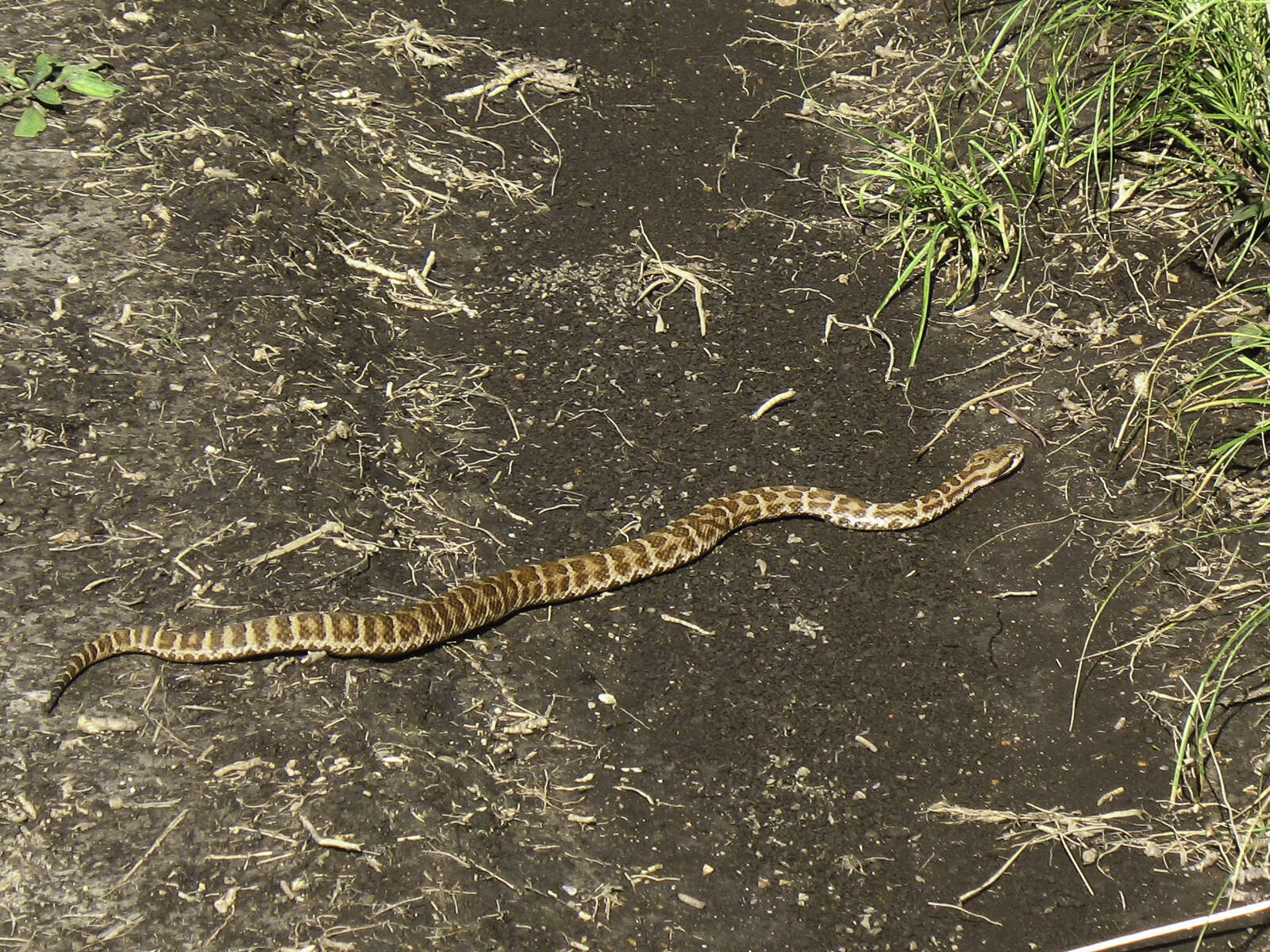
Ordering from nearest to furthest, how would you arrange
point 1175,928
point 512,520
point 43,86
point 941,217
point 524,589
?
point 1175,928, point 524,589, point 512,520, point 43,86, point 941,217

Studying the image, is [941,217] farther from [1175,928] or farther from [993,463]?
[1175,928]

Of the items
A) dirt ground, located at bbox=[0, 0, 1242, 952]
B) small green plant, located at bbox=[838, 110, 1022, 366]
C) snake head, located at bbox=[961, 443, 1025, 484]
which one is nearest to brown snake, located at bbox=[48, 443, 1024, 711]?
Result: snake head, located at bbox=[961, 443, 1025, 484]

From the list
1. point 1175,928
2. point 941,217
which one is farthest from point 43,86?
point 1175,928

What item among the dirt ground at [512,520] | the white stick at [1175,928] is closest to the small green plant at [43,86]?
the dirt ground at [512,520]

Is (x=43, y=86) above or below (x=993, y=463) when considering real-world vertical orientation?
above

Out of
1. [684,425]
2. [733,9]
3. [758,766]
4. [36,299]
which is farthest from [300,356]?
[733,9]

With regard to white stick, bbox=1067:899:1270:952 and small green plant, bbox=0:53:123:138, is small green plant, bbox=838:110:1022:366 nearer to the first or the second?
white stick, bbox=1067:899:1270:952

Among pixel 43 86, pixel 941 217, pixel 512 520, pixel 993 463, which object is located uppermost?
pixel 43 86

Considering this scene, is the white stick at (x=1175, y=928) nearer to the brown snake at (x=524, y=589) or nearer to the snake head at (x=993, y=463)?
the brown snake at (x=524, y=589)
